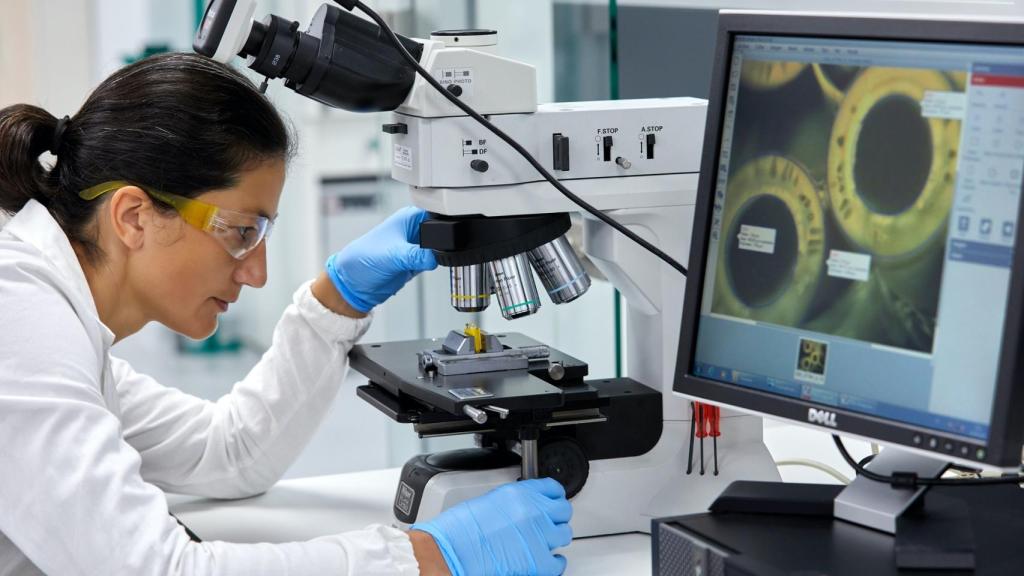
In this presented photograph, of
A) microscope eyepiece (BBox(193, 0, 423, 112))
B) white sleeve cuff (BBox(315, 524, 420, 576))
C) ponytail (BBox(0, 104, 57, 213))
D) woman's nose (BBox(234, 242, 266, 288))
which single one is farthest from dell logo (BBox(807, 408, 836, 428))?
ponytail (BBox(0, 104, 57, 213))

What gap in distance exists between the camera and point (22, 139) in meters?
1.24

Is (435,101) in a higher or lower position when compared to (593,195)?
higher

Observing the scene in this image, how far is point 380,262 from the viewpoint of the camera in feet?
4.94

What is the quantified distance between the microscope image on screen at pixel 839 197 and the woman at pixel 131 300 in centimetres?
36

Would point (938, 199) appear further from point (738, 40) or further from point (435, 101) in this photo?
point (435, 101)

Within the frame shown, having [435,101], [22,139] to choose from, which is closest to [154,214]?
[22,139]

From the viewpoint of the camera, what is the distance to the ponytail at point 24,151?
48.9 inches

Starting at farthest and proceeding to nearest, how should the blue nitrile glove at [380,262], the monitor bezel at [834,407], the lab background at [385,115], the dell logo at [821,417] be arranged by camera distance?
the lab background at [385,115] → the blue nitrile glove at [380,262] → the dell logo at [821,417] → the monitor bezel at [834,407]

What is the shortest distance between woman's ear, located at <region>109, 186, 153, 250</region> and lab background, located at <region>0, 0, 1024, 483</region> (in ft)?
0.83

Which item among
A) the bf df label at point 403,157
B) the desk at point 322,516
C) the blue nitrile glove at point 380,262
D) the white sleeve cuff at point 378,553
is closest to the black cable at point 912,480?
the desk at point 322,516

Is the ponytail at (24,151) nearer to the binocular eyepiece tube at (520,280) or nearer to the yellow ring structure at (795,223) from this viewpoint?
the binocular eyepiece tube at (520,280)

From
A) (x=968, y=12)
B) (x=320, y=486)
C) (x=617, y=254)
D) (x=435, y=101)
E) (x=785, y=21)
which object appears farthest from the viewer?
(x=320, y=486)

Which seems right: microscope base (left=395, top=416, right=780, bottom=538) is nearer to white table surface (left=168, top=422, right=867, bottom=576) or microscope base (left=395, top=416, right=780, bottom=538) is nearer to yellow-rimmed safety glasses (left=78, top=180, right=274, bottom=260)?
white table surface (left=168, top=422, right=867, bottom=576)

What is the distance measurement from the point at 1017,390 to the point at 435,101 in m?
0.64
